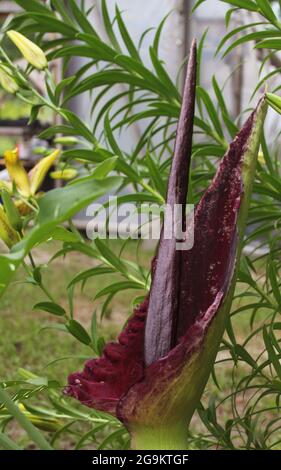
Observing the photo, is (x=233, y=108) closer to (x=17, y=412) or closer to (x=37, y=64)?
(x=37, y=64)

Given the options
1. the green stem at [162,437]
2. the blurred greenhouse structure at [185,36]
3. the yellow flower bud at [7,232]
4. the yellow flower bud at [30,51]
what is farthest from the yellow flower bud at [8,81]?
the blurred greenhouse structure at [185,36]

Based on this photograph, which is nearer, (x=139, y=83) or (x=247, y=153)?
(x=247, y=153)

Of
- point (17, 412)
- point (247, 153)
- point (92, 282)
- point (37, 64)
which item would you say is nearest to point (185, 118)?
point (247, 153)

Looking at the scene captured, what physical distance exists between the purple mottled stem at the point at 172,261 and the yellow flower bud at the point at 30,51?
260 millimetres

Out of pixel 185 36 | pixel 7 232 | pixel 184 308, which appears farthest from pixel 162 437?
pixel 185 36

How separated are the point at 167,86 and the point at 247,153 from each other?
0.37 meters

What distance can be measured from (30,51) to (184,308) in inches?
11.9

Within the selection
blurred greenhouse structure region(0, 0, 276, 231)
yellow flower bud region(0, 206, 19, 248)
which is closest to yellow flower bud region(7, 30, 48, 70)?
yellow flower bud region(0, 206, 19, 248)

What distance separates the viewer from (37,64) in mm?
572

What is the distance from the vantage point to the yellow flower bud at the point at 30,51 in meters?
0.56

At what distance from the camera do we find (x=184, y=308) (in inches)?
13.2

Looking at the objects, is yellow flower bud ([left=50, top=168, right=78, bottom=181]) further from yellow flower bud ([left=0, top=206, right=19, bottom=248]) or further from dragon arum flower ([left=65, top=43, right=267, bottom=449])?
dragon arum flower ([left=65, top=43, right=267, bottom=449])
